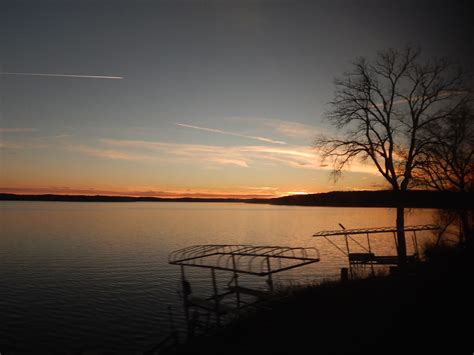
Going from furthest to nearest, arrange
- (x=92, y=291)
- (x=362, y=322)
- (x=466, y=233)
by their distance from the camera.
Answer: (x=466, y=233) < (x=92, y=291) < (x=362, y=322)

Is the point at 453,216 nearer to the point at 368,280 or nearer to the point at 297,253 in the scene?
the point at 368,280

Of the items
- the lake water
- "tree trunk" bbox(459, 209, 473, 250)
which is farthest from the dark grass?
"tree trunk" bbox(459, 209, 473, 250)

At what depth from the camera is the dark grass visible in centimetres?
1302

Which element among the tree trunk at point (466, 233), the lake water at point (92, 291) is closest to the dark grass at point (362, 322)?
the lake water at point (92, 291)

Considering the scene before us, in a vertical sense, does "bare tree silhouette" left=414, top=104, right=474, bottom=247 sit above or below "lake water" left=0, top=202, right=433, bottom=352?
above

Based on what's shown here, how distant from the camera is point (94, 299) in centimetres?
2608

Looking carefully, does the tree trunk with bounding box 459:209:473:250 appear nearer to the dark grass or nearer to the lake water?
the dark grass

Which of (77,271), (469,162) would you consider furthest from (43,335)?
(469,162)

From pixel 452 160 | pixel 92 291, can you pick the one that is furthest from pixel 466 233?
pixel 92 291

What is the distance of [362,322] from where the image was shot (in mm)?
15180

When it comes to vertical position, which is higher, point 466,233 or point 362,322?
point 466,233

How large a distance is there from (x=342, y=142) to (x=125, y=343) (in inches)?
950

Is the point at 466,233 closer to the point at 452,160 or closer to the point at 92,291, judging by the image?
the point at 452,160

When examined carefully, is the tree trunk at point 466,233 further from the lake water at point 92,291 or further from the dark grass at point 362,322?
the lake water at point 92,291
